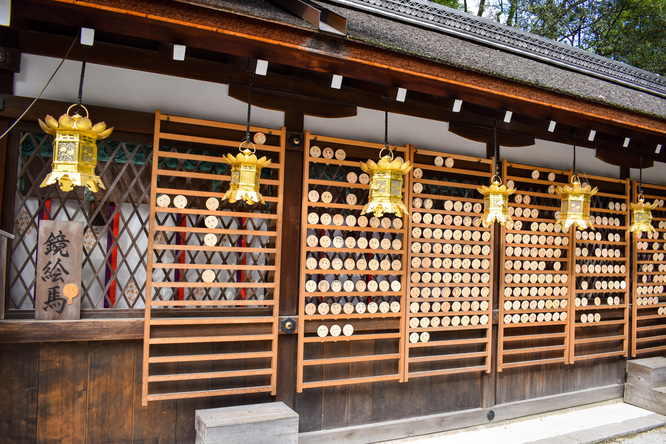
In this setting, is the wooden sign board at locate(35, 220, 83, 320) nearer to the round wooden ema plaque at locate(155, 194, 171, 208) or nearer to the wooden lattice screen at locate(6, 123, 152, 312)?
the wooden lattice screen at locate(6, 123, 152, 312)

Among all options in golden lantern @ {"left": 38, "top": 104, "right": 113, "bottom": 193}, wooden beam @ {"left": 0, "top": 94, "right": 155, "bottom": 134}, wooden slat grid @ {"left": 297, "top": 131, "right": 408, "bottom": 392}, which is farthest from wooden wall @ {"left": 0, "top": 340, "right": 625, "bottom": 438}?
wooden beam @ {"left": 0, "top": 94, "right": 155, "bottom": 134}

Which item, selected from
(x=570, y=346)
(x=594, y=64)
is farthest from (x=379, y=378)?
(x=594, y=64)

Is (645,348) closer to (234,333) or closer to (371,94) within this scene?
(371,94)

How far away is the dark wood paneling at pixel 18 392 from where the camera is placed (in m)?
3.09

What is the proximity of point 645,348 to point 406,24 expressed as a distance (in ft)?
18.5

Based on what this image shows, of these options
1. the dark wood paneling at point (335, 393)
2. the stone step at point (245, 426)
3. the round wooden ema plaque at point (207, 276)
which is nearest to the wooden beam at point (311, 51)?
the round wooden ema plaque at point (207, 276)

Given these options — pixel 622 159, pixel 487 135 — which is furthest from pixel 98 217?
pixel 622 159

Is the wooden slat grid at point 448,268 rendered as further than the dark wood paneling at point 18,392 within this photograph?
Yes

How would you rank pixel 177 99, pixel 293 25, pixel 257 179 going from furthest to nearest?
1. pixel 177 99
2. pixel 257 179
3. pixel 293 25

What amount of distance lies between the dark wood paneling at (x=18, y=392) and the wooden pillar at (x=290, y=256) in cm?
187

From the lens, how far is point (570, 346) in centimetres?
525

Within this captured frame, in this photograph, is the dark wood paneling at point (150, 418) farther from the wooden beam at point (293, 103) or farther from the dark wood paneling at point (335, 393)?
the wooden beam at point (293, 103)

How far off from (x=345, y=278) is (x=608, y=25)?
13382 mm

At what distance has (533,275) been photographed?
5.04 m
